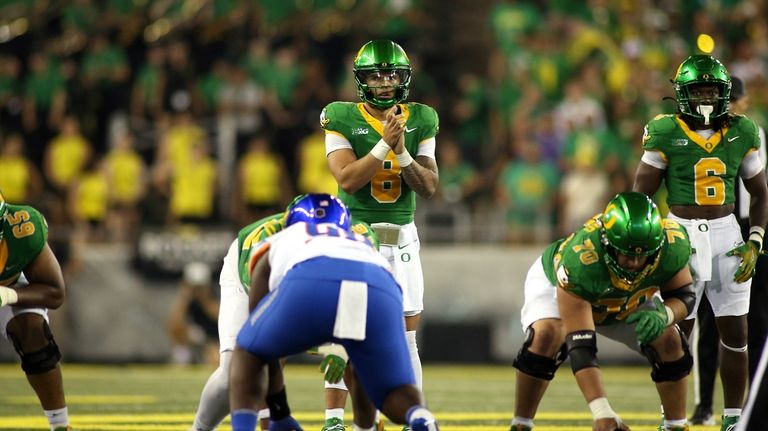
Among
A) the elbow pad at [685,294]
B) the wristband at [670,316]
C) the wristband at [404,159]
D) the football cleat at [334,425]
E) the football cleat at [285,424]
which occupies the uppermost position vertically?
the wristband at [404,159]

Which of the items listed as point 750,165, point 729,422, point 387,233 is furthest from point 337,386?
point 750,165

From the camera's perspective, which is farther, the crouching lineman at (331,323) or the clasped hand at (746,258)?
the clasped hand at (746,258)

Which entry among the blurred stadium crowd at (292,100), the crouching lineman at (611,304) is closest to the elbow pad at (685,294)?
the crouching lineman at (611,304)

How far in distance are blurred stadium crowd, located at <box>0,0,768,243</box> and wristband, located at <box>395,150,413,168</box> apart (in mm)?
6403

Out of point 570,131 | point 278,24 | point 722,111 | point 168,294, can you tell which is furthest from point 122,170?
point 722,111

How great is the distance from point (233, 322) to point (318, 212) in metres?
0.72

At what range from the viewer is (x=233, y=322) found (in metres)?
6.05

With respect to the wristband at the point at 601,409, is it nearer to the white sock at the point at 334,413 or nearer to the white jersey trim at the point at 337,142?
the white sock at the point at 334,413

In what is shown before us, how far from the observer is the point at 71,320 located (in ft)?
45.5

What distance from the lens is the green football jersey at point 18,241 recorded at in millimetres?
6574

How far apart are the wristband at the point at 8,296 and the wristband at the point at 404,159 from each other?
6.32ft

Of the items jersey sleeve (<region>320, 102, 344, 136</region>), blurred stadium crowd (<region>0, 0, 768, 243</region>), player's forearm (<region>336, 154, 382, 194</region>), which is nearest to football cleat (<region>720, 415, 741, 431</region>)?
player's forearm (<region>336, 154, 382, 194</region>)

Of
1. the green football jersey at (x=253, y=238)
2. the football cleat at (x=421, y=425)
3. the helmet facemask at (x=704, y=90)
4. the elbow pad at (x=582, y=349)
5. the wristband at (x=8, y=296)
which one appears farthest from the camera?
the helmet facemask at (x=704, y=90)

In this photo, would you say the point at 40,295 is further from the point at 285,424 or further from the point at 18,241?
the point at 285,424
